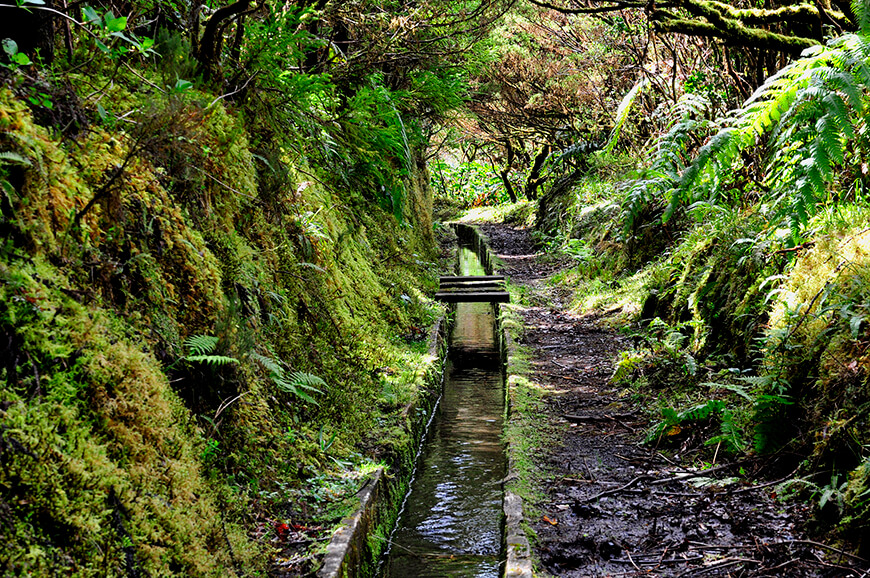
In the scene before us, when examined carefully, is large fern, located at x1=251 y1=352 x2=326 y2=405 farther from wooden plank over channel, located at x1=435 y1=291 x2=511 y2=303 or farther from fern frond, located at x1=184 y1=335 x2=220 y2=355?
wooden plank over channel, located at x1=435 y1=291 x2=511 y2=303

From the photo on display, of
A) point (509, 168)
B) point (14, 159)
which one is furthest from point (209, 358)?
point (509, 168)

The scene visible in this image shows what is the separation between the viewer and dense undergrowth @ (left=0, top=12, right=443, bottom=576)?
2344 mm

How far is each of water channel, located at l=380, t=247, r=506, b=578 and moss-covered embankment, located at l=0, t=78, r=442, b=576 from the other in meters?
0.53

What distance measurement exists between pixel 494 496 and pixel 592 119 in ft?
45.6

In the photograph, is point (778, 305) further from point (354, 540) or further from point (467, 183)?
point (467, 183)

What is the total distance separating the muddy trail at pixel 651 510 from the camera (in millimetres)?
3322

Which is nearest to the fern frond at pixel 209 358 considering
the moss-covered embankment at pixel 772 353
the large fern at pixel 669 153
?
the moss-covered embankment at pixel 772 353

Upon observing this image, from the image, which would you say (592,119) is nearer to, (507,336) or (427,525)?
(507,336)

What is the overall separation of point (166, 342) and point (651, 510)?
3.03 meters

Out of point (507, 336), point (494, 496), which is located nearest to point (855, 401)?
point (494, 496)

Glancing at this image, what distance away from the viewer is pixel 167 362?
334cm

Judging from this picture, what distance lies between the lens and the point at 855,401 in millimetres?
3506

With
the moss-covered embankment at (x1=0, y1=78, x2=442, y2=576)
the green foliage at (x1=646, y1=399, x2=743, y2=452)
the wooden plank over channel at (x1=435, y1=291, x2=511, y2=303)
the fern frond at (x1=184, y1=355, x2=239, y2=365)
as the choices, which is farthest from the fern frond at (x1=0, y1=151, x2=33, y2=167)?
the wooden plank over channel at (x1=435, y1=291, x2=511, y2=303)

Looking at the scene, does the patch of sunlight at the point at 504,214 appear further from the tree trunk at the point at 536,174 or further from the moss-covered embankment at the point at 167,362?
the moss-covered embankment at the point at 167,362
